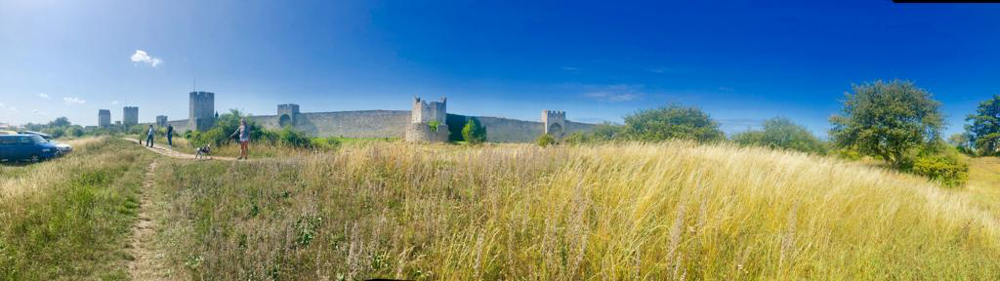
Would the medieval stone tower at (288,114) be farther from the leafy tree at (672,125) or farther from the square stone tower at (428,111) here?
the leafy tree at (672,125)

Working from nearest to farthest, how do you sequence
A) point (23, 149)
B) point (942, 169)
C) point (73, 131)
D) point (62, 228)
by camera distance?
point (62, 228), point (23, 149), point (942, 169), point (73, 131)

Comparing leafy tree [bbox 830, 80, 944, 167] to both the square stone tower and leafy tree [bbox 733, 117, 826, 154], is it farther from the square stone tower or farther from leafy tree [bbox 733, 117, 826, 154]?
the square stone tower

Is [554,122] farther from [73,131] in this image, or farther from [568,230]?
[73,131]

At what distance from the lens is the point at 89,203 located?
5133mm

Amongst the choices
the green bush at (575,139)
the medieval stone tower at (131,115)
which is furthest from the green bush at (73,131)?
the green bush at (575,139)

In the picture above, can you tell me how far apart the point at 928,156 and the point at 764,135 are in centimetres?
640

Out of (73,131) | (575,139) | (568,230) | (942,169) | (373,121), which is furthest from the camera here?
(73,131)

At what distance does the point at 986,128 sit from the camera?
26500mm

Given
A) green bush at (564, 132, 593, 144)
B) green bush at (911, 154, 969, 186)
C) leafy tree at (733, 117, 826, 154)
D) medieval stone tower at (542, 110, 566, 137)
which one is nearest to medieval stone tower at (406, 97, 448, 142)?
medieval stone tower at (542, 110, 566, 137)

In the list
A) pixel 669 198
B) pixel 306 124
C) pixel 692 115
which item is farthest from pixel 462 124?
pixel 669 198

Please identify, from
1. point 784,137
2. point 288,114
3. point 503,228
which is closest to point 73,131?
point 288,114

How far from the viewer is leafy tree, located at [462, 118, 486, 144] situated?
3566 centimetres

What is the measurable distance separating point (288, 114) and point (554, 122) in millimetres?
29677

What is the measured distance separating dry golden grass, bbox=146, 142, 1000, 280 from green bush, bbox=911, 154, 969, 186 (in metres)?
13.4
